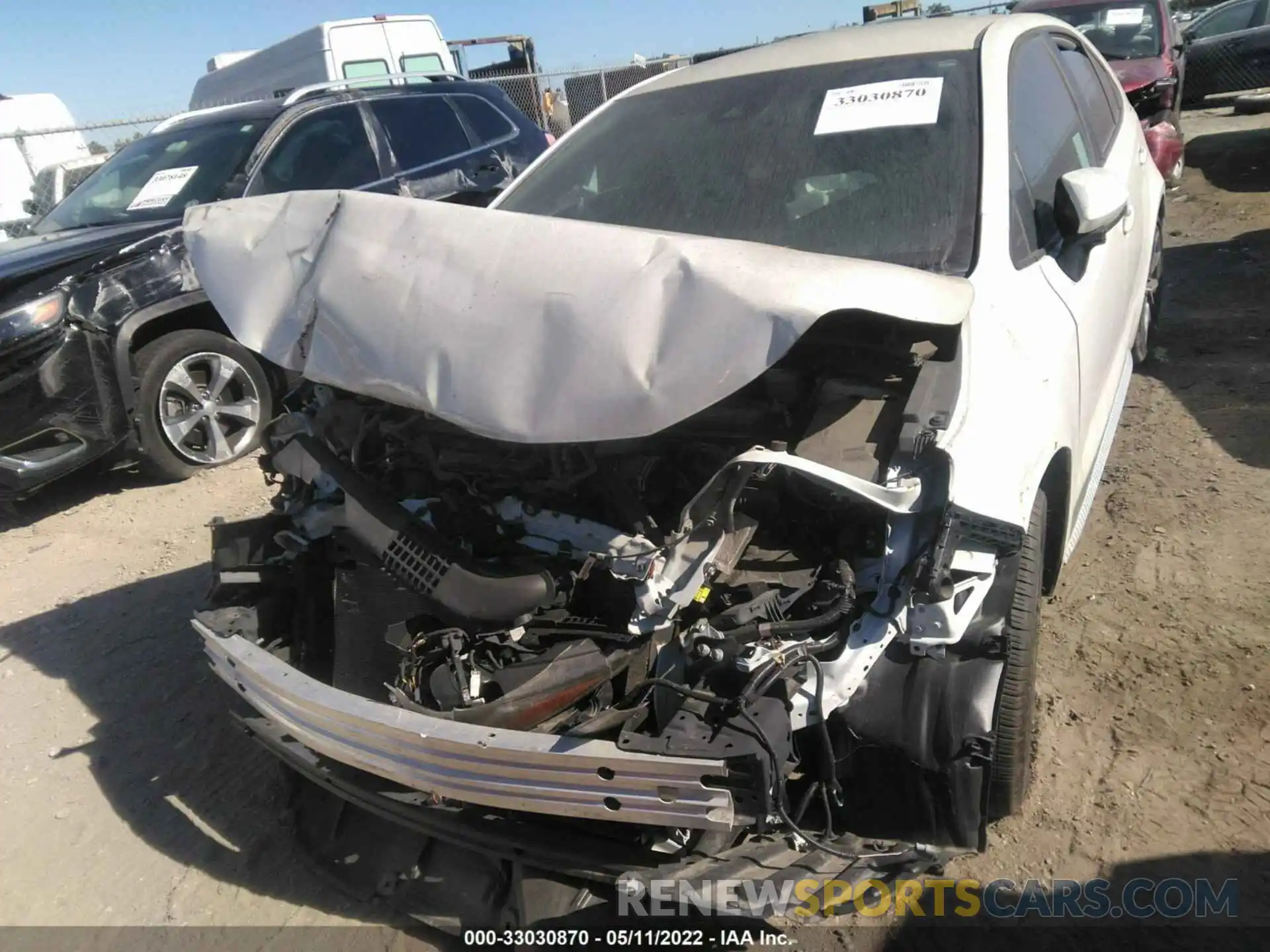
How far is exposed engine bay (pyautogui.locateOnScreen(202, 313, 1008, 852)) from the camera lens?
74.7 inches

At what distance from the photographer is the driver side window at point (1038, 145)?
8.54ft

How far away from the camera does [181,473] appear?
5188 mm

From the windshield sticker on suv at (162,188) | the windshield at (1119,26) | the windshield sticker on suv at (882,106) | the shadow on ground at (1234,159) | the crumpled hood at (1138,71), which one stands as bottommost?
the shadow on ground at (1234,159)

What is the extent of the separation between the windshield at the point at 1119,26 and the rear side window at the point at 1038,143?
5.97 m

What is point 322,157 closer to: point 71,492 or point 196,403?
point 196,403

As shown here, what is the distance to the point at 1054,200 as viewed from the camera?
103 inches

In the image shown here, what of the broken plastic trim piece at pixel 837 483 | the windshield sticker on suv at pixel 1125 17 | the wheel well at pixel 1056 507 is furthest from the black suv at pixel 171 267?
the windshield sticker on suv at pixel 1125 17

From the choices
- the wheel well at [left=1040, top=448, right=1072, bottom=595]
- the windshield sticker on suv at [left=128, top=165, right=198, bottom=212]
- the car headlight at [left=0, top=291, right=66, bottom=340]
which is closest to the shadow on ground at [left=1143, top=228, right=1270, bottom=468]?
the wheel well at [left=1040, top=448, right=1072, bottom=595]

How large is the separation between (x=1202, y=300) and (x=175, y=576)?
638 centimetres

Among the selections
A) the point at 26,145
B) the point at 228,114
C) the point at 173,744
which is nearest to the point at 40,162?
the point at 26,145

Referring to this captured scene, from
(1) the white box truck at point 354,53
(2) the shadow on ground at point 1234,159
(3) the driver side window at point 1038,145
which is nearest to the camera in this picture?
(3) the driver side window at point 1038,145

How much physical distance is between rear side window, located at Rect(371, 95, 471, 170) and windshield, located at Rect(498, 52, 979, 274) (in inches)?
117

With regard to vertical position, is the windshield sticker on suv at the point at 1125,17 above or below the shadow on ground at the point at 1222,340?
above

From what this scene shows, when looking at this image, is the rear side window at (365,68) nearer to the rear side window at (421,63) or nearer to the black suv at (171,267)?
the rear side window at (421,63)
